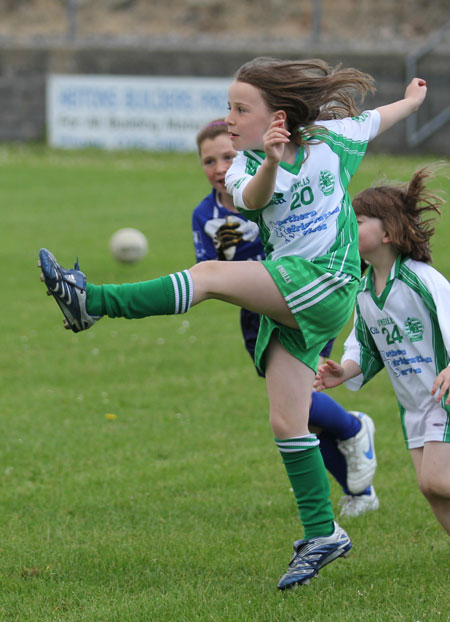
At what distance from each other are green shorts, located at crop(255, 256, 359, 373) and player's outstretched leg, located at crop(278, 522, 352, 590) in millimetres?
705

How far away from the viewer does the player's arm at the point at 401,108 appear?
418cm

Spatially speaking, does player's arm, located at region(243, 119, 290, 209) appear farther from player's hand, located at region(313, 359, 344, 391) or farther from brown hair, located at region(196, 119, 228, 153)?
brown hair, located at region(196, 119, 228, 153)

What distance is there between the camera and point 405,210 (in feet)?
13.8

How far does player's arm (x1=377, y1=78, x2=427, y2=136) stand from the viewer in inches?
165

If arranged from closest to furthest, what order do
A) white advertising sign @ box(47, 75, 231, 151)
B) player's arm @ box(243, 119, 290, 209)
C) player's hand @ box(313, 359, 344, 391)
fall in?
player's arm @ box(243, 119, 290, 209) < player's hand @ box(313, 359, 344, 391) < white advertising sign @ box(47, 75, 231, 151)

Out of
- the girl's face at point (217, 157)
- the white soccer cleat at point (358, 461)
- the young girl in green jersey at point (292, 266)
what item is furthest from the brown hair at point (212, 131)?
the white soccer cleat at point (358, 461)

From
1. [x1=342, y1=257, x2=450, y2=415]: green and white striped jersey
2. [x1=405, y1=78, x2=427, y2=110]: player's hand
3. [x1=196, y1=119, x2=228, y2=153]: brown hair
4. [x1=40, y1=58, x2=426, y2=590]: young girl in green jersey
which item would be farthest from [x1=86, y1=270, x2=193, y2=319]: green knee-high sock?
[x1=196, y1=119, x2=228, y2=153]: brown hair

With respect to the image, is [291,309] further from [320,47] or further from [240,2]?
[240,2]

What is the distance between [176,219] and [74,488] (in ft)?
33.8

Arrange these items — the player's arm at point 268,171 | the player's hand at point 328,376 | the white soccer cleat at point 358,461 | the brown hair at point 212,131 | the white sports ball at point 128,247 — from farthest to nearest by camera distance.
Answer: the white sports ball at point 128,247 < the brown hair at point 212,131 < the white soccer cleat at point 358,461 < the player's hand at point 328,376 < the player's arm at point 268,171

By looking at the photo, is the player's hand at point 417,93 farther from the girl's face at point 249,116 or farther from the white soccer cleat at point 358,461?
the white soccer cleat at point 358,461

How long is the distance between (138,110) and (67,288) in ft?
64.0

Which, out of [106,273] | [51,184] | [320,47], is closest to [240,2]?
[320,47]

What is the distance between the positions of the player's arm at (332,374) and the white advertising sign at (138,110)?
1844cm
